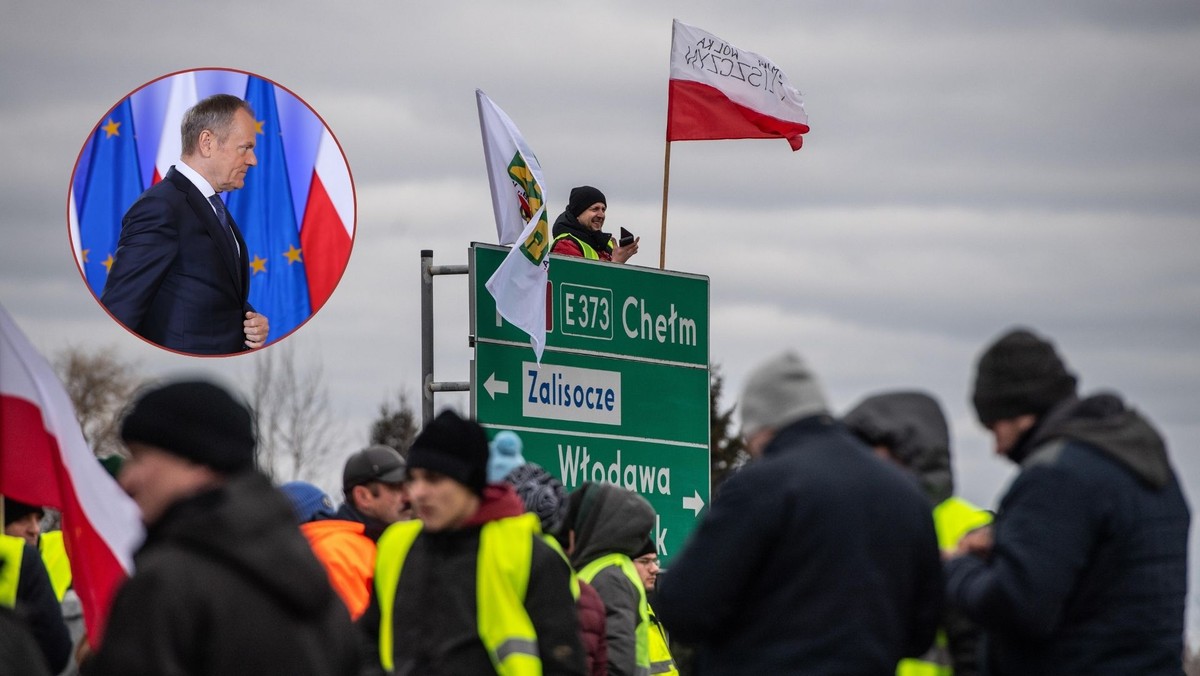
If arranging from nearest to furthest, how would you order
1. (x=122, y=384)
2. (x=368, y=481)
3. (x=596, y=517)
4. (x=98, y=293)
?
1. (x=368, y=481)
2. (x=596, y=517)
3. (x=98, y=293)
4. (x=122, y=384)

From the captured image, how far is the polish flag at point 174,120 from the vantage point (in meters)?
10.3

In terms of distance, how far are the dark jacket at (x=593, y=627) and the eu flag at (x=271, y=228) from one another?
3298 mm

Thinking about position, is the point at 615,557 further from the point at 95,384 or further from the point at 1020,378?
the point at 95,384

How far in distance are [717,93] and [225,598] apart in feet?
37.5

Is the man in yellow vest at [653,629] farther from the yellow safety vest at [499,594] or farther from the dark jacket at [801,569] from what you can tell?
the dark jacket at [801,569]

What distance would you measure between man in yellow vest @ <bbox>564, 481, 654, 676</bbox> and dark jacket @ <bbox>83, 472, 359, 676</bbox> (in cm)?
440

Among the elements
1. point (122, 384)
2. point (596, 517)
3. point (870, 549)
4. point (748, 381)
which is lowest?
point (122, 384)

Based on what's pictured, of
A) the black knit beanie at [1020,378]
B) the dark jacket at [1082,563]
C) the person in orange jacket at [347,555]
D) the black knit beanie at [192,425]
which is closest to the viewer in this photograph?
the black knit beanie at [192,425]

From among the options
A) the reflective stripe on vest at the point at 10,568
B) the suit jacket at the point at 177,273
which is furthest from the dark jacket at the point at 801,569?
the suit jacket at the point at 177,273

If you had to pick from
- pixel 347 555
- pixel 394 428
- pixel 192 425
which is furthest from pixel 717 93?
pixel 394 428

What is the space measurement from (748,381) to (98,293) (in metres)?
5.50

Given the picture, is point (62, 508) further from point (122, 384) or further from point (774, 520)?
point (122, 384)

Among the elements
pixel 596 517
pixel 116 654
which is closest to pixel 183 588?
pixel 116 654

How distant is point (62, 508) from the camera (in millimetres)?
6398
